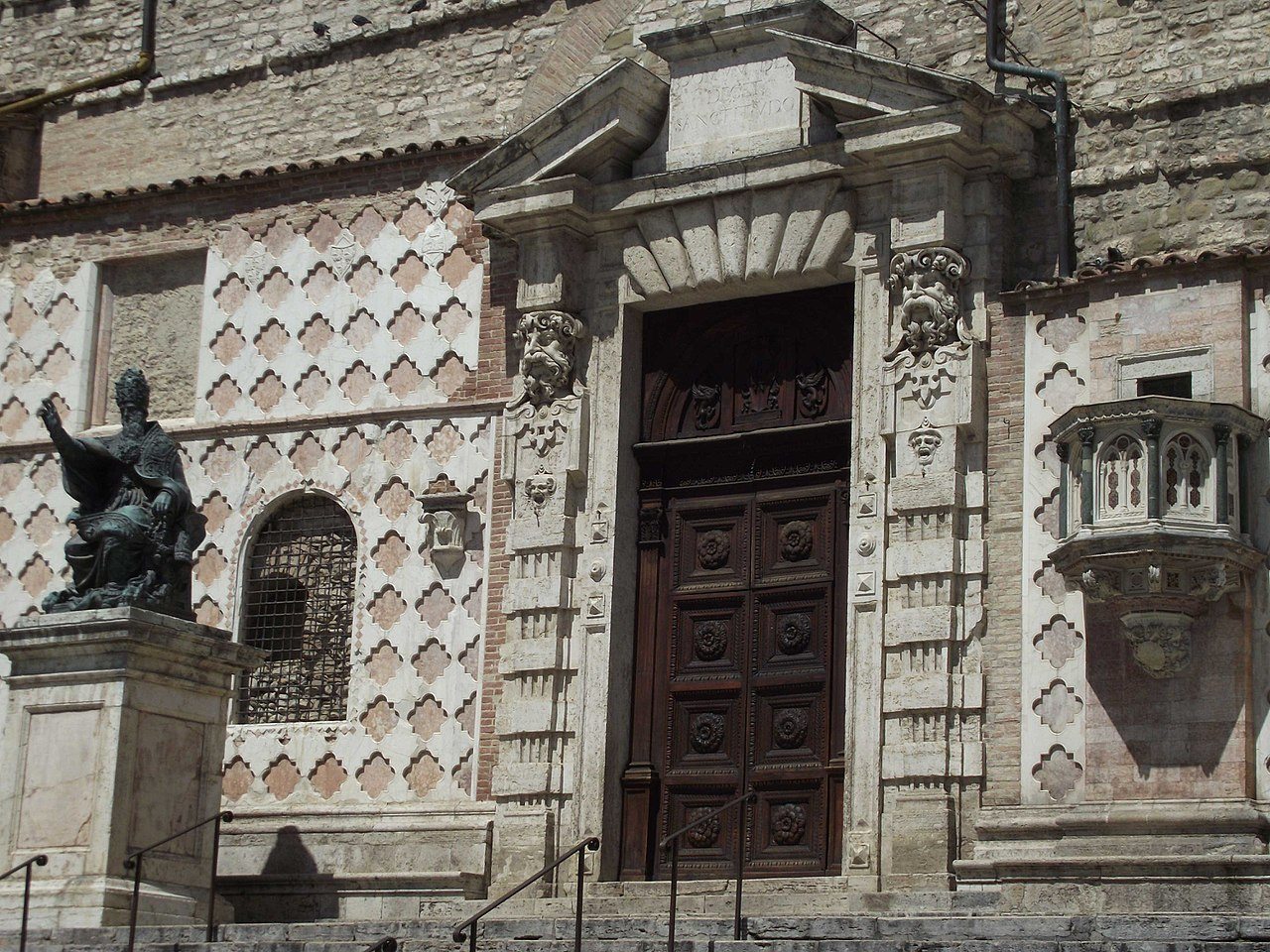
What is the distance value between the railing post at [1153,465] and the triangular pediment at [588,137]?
508 cm

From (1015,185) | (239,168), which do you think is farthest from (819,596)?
(239,168)

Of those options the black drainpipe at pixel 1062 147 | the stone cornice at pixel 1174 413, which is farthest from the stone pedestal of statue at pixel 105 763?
the black drainpipe at pixel 1062 147

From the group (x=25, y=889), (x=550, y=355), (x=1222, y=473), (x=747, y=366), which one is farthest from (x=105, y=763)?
(x=1222, y=473)

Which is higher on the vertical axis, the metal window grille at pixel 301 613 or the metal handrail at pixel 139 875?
the metal window grille at pixel 301 613

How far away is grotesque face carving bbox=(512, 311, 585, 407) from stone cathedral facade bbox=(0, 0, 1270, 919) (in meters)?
0.04

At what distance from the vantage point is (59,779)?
52.9 ft

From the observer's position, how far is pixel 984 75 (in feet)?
56.4

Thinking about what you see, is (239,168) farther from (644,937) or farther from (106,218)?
(644,937)

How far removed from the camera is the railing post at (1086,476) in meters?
14.9

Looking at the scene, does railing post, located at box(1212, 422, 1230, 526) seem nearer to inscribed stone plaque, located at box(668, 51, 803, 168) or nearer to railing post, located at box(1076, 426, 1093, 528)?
railing post, located at box(1076, 426, 1093, 528)

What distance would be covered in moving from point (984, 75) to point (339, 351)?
18.6ft

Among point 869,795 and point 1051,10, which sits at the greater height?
point 1051,10

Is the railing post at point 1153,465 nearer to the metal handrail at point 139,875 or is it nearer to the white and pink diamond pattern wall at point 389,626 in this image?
the white and pink diamond pattern wall at point 389,626

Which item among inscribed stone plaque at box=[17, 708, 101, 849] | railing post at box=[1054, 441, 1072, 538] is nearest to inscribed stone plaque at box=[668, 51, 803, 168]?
railing post at box=[1054, 441, 1072, 538]
